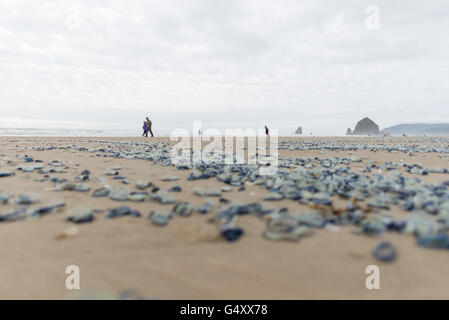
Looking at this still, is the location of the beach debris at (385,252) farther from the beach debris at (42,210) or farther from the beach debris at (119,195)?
the beach debris at (42,210)

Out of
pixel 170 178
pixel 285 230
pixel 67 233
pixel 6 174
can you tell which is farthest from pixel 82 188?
pixel 285 230

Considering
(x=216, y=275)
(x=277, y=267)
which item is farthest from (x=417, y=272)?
(x=216, y=275)

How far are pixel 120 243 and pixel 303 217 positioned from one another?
1979mm

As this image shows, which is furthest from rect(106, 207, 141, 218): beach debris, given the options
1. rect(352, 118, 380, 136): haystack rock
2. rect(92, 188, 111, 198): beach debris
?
rect(352, 118, 380, 136): haystack rock

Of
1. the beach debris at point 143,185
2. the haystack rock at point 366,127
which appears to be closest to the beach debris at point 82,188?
the beach debris at point 143,185

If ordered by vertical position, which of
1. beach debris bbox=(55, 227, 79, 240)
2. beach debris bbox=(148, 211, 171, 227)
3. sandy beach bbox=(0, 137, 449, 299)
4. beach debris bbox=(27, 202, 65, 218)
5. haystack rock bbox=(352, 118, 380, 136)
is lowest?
sandy beach bbox=(0, 137, 449, 299)

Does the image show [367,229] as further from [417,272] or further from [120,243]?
[120,243]

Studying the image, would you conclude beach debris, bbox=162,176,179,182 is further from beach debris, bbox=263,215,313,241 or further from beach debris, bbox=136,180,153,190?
beach debris, bbox=263,215,313,241

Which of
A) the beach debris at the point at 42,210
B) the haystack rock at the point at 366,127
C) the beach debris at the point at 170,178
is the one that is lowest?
the beach debris at the point at 42,210

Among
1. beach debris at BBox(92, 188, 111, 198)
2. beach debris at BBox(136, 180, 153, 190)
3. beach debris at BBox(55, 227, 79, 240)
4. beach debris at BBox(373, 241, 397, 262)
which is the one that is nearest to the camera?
beach debris at BBox(373, 241, 397, 262)

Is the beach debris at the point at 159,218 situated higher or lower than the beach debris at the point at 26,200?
lower

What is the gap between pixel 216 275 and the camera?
77.0 inches

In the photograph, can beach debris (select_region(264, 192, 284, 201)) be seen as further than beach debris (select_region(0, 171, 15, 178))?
No
